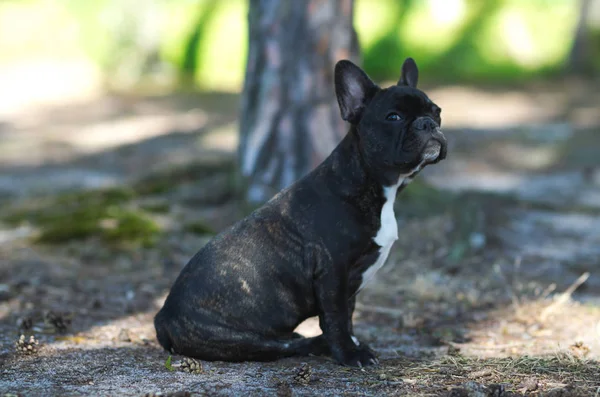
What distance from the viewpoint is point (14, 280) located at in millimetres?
6320

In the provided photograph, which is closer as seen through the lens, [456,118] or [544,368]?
[544,368]

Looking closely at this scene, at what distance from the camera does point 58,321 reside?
16.9 feet

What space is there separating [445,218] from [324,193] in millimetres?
3713

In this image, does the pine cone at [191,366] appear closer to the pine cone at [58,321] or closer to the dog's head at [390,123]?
the pine cone at [58,321]

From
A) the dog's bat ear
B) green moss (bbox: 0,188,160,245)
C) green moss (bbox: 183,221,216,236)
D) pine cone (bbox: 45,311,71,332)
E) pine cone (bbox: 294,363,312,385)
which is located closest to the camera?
pine cone (bbox: 294,363,312,385)

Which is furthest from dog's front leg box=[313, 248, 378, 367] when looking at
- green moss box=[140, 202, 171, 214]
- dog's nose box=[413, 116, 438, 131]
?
green moss box=[140, 202, 171, 214]

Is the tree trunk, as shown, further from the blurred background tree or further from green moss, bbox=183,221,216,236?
the blurred background tree

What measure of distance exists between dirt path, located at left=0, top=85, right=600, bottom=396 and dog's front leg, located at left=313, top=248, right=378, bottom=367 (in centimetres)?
12

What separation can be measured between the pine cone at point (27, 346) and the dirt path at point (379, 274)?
0.07 metres

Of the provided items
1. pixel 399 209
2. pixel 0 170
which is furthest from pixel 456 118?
pixel 0 170

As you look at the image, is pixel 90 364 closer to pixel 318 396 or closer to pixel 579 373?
pixel 318 396

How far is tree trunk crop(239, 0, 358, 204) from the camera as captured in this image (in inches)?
305

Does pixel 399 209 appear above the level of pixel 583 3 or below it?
below

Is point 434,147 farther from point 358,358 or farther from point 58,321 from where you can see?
point 58,321
